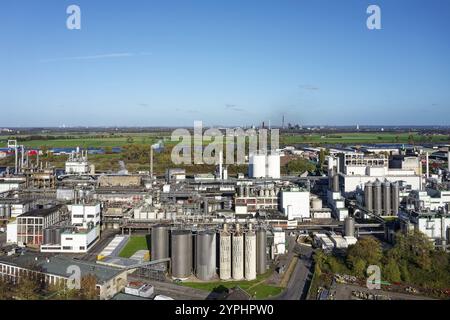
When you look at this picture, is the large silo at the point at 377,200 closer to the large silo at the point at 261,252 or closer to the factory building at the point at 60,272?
the large silo at the point at 261,252

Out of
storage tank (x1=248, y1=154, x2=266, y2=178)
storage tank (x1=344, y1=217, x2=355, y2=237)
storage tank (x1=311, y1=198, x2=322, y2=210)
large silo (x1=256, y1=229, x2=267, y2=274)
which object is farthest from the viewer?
storage tank (x1=248, y1=154, x2=266, y2=178)

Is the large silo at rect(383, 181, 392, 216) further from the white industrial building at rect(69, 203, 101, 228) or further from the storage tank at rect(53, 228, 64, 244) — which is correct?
the storage tank at rect(53, 228, 64, 244)

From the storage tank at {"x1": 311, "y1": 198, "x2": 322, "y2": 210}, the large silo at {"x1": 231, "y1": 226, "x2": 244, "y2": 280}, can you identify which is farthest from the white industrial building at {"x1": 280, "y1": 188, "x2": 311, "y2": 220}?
the large silo at {"x1": 231, "y1": 226, "x2": 244, "y2": 280}

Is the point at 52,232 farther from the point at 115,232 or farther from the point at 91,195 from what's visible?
the point at 91,195

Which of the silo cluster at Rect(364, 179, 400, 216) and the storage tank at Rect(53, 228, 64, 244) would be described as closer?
the storage tank at Rect(53, 228, 64, 244)

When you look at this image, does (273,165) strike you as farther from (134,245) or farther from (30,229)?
(30,229)

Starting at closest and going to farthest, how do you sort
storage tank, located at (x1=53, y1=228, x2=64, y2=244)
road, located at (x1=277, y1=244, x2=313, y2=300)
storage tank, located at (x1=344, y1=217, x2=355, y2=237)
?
road, located at (x1=277, y1=244, x2=313, y2=300) → storage tank, located at (x1=53, y1=228, x2=64, y2=244) → storage tank, located at (x1=344, y1=217, x2=355, y2=237)

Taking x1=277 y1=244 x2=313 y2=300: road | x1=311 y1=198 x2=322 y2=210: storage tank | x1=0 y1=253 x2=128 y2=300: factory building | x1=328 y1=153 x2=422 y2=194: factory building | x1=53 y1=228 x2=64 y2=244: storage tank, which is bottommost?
x1=277 y1=244 x2=313 y2=300: road
